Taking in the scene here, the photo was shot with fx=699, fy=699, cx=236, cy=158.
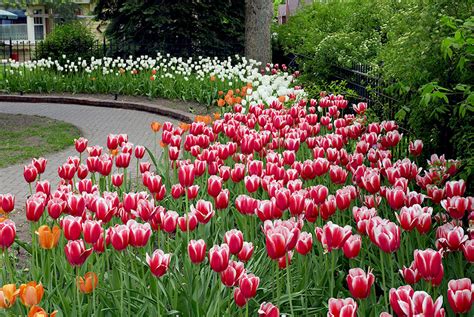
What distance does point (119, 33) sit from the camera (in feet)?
70.9

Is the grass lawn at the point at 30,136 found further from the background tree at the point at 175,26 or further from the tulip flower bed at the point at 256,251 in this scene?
the background tree at the point at 175,26

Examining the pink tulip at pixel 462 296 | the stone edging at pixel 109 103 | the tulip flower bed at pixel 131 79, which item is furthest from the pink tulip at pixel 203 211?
the tulip flower bed at pixel 131 79

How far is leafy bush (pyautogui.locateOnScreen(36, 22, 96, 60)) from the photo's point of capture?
68.4ft

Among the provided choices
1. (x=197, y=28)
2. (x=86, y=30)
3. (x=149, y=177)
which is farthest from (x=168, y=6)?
(x=149, y=177)

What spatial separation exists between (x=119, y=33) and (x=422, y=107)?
17.5m

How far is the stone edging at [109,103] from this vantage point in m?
14.9

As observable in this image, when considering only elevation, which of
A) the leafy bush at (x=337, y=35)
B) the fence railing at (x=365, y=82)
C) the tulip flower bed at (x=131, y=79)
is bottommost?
the tulip flower bed at (x=131, y=79)

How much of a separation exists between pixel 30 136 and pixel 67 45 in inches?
361

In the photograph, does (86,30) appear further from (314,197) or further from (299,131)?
(314,197)

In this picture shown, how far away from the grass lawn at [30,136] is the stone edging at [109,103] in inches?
93.5

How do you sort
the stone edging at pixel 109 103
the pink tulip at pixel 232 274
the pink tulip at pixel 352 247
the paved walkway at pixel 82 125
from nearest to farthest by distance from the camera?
the pink tulip at pixel 232 274 < the pink tulip at pixel 352 247 < the paved walkway at pixel 82 125 < the stone edging at pixel 109 103

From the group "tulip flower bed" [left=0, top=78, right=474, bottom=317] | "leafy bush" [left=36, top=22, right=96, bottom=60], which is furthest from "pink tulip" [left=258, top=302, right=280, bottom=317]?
"leafy bush" [left=36, top=22, right=96, bottom=60]

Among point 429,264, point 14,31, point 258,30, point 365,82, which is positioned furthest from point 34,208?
point 14,31

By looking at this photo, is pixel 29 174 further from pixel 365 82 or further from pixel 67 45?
pixel 67 45
